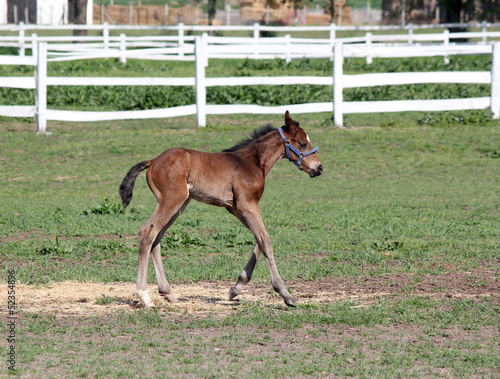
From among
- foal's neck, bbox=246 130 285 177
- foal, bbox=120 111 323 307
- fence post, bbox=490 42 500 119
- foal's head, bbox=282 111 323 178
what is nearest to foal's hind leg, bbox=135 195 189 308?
foal, bbox=120 111 323 307

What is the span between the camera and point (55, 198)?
527 inches

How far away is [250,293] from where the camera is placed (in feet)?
26.1

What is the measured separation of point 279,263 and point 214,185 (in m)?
2.26

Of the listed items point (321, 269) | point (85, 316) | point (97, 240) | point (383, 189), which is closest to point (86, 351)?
point (85, 316)

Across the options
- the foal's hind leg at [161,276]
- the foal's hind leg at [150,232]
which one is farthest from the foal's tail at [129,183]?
the foal's hind leg at [161,276]

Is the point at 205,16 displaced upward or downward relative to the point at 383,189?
upward

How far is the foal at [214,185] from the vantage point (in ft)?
23.4

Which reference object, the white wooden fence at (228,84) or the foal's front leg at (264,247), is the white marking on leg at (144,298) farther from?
the white wooden fence at (228,84)

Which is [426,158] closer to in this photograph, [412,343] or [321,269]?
[321,269]

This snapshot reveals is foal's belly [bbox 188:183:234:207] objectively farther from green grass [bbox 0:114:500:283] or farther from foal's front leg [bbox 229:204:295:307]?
green grass [bbox 0:114:500:283]

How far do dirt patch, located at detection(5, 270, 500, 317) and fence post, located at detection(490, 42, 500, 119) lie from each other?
1113 cm

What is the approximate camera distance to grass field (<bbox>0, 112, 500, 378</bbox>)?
588 centimetres

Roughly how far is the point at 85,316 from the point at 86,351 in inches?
40.5

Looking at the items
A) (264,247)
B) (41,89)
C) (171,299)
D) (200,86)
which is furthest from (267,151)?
(41,89)
